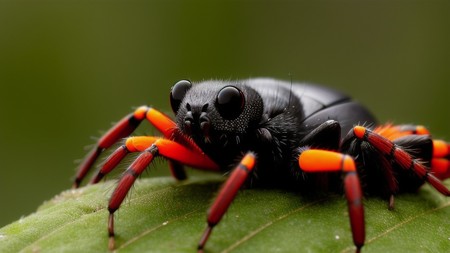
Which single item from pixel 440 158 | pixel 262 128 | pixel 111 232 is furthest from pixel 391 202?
pixel 111 232

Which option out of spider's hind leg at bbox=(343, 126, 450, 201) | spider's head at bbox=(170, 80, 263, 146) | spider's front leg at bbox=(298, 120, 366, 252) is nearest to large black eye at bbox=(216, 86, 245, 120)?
spider's head at bbox=(170, 80, 263, 146)

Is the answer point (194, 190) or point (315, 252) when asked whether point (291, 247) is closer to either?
point (315, 252)

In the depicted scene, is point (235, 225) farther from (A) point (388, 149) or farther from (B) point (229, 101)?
(A) point (388, 149)

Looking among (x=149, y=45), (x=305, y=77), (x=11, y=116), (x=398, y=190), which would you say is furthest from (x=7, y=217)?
(x=398, y=190)

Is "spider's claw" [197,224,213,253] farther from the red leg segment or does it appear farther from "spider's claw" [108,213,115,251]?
the red leg segment

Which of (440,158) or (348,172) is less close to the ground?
(348,172)

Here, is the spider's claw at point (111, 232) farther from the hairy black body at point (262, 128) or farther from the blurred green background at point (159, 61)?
the blurred green background at point (159, 61)
